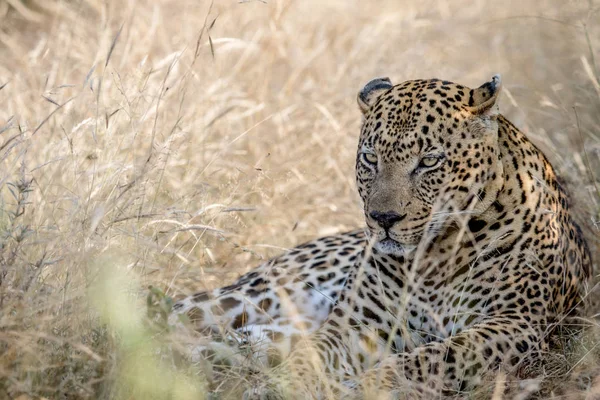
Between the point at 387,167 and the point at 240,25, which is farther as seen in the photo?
the point at 240,25

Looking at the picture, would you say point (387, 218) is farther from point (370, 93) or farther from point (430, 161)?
point (370, 93)

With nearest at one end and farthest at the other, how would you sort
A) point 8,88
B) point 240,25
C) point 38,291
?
A: point 38,291 → point 8,88 → point 240,25

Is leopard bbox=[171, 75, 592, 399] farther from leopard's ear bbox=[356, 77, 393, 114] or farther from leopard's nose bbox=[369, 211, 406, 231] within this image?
leopard's ear bbox=[356, 77, 393, 114]

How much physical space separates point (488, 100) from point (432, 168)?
479 mm

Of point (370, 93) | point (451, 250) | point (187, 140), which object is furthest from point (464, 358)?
point (187, 140)

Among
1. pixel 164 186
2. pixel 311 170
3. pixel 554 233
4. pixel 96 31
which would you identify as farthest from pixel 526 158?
pixel 96 31

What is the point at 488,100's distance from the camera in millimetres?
5164

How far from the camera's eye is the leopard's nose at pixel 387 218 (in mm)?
5020

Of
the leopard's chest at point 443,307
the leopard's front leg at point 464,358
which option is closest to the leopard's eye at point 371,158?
the leopard's chest at point 443,307

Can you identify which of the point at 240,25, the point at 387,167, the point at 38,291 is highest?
the point at 240,25

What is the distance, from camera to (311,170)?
8.20 m

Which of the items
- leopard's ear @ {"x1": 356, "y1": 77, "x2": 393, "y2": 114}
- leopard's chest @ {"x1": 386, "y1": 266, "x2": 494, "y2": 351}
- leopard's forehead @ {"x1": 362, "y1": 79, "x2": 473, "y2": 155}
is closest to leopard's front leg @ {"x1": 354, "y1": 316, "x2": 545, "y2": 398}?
leopard's chest @ {"x1": 386, "y1": 266, "x2": 494, "y2": 351}

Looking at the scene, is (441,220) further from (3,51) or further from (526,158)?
(3,51)

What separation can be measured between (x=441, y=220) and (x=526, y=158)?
2.15 ft
